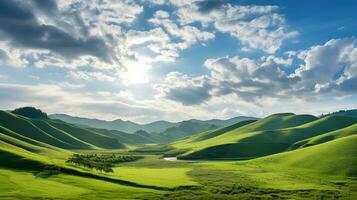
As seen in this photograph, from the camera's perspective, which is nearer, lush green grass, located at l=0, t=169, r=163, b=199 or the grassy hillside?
lush green grass, located at l=0, t=169, r=163, b=199

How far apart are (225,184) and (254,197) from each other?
18.1m

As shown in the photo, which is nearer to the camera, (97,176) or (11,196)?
(11,196)

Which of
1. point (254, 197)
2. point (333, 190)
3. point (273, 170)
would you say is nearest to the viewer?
point (254, 197)

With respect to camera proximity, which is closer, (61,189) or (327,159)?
(61,189)

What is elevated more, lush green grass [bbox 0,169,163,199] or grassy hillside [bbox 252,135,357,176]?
grassy hillside [bbox 252,135,357,176]

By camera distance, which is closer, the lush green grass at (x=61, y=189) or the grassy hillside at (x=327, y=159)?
the lush green grass at (x=61, y=189)

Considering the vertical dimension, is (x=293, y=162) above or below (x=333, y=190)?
above

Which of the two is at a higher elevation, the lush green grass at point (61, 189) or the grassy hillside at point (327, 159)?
the grassy hillside at point (327, 159)

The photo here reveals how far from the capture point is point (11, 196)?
66875 mm

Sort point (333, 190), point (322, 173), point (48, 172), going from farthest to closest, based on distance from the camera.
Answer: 1. point (322, 173)
2. point (48, 172)
3. point (333, 190)

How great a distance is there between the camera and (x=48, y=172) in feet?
329

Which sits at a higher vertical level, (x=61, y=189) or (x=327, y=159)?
(x=327, y=159)

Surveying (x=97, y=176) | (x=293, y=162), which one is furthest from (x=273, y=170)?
(x=97, y=176)

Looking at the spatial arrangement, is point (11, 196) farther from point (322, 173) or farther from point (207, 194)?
point (322, 173)
